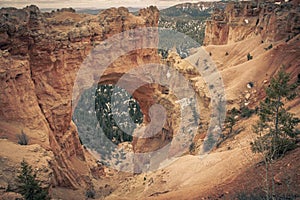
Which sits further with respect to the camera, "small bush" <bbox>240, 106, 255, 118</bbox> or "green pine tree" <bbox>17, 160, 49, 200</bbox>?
"small bush" <bbox>240, 106, 255, 118</bbox>

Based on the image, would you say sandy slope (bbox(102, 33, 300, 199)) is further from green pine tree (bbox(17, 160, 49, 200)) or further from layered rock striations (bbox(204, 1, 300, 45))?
layered rock striations (bbox(204, 1, 300, 45))

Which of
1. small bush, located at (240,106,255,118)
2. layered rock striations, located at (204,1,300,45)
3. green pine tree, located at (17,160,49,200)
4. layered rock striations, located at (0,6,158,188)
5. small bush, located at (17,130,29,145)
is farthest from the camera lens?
layered rock striations, located at (204,1,300,45)

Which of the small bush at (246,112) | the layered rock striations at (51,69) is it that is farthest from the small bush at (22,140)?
the small bush at (246,112)

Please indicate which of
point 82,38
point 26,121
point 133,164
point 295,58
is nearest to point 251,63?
point 295,58

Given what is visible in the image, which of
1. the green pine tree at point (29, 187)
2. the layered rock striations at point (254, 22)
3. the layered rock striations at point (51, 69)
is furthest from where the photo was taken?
the layered rock striations at point (254, 22)

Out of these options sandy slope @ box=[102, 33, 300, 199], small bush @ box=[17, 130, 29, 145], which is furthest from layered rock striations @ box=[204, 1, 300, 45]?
small bush @ box=[17, 130, 29, 145]

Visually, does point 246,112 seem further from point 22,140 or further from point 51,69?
point 22,140

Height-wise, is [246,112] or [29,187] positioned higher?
[29,187]

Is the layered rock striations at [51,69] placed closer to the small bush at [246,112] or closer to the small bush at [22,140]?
the small bush at [22,140]

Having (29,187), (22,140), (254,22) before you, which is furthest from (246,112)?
(254,22)

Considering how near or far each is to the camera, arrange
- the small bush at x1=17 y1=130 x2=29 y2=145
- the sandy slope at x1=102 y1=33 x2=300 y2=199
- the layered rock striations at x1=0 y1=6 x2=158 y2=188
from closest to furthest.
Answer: the sandy slope at x1=102 y1=33 x2=300 y2=199, the small bush at x1=17 y1=130 x2=29 y2=145, the layered rock striations at x1=0 y1=6 x2=158 y2=188
